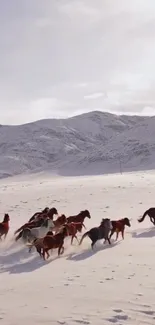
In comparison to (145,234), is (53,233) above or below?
above

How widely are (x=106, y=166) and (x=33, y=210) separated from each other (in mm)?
70049

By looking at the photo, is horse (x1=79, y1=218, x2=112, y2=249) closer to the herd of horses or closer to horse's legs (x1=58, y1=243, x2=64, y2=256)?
the herd of horses

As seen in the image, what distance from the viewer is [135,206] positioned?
825 inches

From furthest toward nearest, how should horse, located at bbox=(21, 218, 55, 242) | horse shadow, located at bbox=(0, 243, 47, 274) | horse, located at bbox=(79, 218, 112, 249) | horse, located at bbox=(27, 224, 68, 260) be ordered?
horse, located at bbox=(21, 218, 55, 242) < horse, located at bbox=(79, 218, 112, 249) < horse, located at bbox=(27, 224, 68, 260) < horse shadow, located at bbox=(0, 243, 47, 274)

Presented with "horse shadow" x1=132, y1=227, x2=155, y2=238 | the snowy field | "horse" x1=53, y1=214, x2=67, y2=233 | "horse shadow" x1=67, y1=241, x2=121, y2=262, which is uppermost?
"horse" x1=53, y1=214, x2=67, y2=233

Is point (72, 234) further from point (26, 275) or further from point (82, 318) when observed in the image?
point (82, 318)

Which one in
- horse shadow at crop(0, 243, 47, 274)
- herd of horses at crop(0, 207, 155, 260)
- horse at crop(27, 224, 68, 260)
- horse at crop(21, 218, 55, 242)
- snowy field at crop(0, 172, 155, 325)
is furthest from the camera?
horse at crop(21, 218, 55, 242)

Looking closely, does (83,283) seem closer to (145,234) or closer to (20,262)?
(20,262)

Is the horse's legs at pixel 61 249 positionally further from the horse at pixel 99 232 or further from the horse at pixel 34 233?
the horse at pixel 34 233

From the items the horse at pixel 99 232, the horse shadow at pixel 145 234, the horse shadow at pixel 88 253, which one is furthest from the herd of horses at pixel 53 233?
the horse shadow at pixel 145 234

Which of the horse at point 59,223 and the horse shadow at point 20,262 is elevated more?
the horse at point 59,223

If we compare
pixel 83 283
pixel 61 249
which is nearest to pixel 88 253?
pixel 61 249

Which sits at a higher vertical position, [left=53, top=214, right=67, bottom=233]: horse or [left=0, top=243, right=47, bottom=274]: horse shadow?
[left=53, top=214, right=67, bottom=233]: horse

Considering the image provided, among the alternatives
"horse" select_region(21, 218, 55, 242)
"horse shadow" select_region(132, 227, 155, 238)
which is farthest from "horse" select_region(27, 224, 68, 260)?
"horse shadow" select_region(132, 227, 155, 238)
